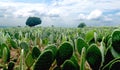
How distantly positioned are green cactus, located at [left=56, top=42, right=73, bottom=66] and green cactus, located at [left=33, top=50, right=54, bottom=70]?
10cm

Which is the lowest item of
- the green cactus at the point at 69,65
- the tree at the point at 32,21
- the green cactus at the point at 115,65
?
the tree at the point at 32,21

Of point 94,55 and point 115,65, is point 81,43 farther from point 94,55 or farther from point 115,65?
point 115,65

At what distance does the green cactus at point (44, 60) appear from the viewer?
4.75 ft

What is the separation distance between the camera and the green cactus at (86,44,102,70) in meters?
1.51

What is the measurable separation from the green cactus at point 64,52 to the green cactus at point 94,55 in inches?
4.0

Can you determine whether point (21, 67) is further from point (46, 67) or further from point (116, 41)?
point (116, 41)

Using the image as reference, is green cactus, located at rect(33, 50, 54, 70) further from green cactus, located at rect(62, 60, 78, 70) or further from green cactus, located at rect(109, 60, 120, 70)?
green cactus, located at rect(109, 60, 120, 70)

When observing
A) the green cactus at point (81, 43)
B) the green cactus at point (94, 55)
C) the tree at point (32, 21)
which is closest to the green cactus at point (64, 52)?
the green cactus at point (94, 55)

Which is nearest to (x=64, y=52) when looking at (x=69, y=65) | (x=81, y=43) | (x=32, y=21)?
(x=69, y=65)

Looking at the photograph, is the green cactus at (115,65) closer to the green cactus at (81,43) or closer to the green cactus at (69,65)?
the green cactus at (69,65)

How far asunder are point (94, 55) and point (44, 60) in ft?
0.87

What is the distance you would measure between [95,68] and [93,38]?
0.82 metres

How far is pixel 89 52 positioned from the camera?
1533 mm

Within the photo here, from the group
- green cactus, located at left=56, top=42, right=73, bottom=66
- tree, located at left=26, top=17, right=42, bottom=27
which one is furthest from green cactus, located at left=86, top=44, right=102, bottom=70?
tree, located at left=26, top=17, right=42, bottom=27
